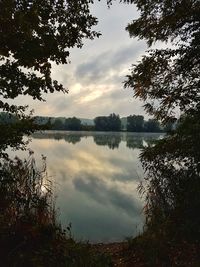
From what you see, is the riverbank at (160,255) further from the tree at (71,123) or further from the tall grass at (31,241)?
the tree at (71,123)

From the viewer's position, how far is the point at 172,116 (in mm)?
Result: 11438

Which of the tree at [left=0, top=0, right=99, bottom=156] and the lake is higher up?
the tree at [left=0, top=0, right=99, bottom=156]

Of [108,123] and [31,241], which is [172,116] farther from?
[108,123]

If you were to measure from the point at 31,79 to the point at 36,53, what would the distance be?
2.15ft

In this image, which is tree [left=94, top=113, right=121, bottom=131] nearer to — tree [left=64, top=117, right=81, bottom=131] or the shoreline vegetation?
tree [left=64, top=117, right=81, bottom=131]

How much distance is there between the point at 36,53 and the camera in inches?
279

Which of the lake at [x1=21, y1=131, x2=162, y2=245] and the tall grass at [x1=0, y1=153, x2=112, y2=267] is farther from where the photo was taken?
the lake at [x1=21, y1=131, x2=162, y2=245]

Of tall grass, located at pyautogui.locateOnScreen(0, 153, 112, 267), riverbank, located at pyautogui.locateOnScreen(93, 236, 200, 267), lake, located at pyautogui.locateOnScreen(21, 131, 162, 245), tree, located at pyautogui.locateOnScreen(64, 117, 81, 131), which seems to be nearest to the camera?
tall grass, located at pyautogui.locateOnScreen(0, 153, 112, 267)

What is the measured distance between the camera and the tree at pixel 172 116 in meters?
9.27

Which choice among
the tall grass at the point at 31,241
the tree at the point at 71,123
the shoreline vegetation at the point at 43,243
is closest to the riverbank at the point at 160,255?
the shoreline vegetation at the point at 43,243

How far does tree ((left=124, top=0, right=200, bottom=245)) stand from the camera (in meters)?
9.27

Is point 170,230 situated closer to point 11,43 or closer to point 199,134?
point 199,134

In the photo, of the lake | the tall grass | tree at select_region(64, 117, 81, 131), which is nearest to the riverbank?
the tall grass

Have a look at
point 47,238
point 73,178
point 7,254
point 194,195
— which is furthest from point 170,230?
point 73,178
